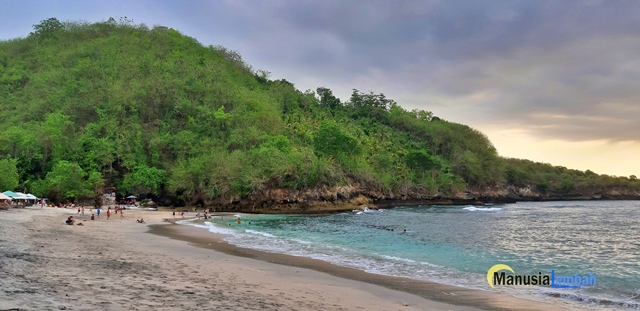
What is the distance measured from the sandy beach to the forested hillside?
42.4 metres

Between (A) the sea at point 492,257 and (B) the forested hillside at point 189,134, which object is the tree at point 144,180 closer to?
(B) the forested hillside at point 189,134

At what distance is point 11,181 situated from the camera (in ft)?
150

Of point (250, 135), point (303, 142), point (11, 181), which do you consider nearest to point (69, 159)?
point (11, 181)

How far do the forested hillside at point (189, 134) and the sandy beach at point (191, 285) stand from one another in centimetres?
4245

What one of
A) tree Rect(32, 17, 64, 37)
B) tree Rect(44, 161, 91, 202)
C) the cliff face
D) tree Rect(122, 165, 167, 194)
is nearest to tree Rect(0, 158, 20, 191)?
tree Rect(44, 161, 91, 202)

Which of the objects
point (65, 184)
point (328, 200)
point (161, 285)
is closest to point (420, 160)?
point (328, 200)

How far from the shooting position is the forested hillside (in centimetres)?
6631

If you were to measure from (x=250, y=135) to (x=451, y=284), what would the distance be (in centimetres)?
6957

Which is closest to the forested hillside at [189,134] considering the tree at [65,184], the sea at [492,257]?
the tree at [65,184]

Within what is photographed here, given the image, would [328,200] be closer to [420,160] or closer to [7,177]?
[420,160]

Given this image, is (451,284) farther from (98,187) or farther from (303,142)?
(303,142)

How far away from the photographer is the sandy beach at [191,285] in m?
7.98

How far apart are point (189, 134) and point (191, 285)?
72.7 metres

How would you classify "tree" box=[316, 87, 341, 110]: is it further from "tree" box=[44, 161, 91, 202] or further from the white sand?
the white sand
